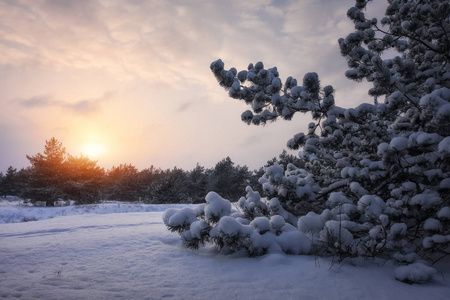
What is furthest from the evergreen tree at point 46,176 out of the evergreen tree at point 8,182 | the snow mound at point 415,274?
the evergreen tree at point 8,182

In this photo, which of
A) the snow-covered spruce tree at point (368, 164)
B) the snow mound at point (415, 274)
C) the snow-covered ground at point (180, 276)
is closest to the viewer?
the snow-covered ground at point (180, 276)

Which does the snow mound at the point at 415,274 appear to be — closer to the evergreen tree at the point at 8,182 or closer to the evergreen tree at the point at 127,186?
the evergreen tree at the point at 127,186

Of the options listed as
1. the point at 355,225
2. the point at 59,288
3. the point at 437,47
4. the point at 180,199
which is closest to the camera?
the point at 59,288

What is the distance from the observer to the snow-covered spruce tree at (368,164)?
88.2 inches

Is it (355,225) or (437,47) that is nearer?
(355,225)

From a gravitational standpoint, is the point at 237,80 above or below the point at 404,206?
above

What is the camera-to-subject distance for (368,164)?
288 cm

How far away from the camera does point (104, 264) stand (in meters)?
2.58

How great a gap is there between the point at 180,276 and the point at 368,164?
2592 mm

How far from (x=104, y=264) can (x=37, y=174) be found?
958 inches

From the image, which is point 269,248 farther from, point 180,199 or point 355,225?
point 180,199

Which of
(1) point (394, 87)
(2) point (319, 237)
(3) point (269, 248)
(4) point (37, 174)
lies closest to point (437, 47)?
(1) point (394, 87)

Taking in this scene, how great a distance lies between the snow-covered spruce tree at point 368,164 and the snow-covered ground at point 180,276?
23 centimetres

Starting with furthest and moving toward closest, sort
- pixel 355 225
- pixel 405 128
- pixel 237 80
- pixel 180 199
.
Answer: pixel 180 199 < pixel 237 80 < pixel 405 128 < pixel 355 225
